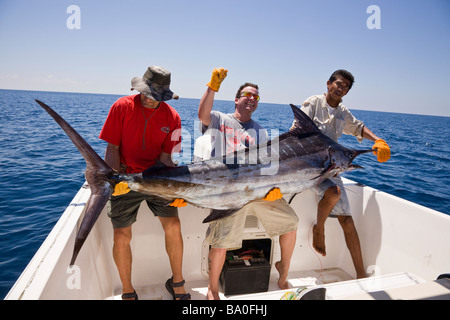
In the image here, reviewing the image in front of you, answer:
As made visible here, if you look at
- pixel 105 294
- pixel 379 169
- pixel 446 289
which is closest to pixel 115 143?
pixel 105 294

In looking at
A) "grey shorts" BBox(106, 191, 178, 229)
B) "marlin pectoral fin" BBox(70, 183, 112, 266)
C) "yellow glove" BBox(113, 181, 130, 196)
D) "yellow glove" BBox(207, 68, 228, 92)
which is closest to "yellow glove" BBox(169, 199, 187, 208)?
"grey shorts" BBox(106, 191, 178, 229)

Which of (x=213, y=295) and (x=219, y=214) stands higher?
(x=219, y=214)

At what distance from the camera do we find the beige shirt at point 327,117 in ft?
10.0

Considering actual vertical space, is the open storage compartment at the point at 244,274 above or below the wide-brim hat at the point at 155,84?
below

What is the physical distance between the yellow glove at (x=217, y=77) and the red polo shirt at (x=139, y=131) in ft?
1.52

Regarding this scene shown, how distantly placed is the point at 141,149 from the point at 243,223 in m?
1.13

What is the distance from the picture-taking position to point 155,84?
2289 millimetres

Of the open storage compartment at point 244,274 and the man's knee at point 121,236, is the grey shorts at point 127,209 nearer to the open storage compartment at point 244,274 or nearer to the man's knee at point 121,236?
the man's knee at point 121,236

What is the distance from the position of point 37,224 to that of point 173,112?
371 cm

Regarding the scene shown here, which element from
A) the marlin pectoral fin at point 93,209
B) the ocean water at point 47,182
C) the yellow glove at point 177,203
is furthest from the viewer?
the ocean water at point 47,182

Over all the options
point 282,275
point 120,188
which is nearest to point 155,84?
point 120,188

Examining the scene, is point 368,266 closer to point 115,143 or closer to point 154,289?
point 154,289

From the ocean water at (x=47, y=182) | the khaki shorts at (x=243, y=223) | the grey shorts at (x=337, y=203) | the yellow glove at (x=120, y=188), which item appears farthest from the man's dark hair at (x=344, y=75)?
the yellow glove at (x=120, y=188)

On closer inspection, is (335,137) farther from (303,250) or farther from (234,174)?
(234,174)
